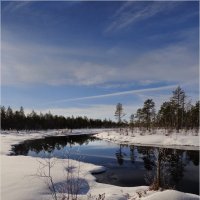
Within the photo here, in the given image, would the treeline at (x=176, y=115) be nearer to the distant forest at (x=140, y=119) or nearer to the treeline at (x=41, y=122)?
the distant forest at (x=140, y=119)

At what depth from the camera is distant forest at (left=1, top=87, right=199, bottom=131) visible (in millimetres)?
71562

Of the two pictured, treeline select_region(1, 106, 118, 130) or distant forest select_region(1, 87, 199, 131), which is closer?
distant forest select_region(1, 87, 199, 131)

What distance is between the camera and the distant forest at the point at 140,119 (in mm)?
71562

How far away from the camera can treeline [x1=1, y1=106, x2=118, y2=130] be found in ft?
307

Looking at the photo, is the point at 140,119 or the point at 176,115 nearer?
the point at 176,115

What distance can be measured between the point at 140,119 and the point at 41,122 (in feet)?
120

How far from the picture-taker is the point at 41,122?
109 meters

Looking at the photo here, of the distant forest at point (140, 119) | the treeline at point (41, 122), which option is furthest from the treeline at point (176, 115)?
the treeline at point (41, 122)

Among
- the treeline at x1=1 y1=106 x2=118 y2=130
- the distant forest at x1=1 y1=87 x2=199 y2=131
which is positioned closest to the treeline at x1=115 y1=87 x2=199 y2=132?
the distant forest at x1=1 y1=87 x2=199 y2=131

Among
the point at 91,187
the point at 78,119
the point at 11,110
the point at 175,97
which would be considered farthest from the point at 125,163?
the point at 78,119

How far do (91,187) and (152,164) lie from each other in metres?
10.1

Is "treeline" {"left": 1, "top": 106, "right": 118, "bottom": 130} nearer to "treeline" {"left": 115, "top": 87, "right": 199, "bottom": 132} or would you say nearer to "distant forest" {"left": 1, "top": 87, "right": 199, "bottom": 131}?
"distant forest" {"left": 1, "top": 87, "right": 199, "bottom": 131}

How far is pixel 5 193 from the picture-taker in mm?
10414

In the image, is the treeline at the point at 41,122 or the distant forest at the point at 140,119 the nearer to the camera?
the distant forest at the point at 140,119
